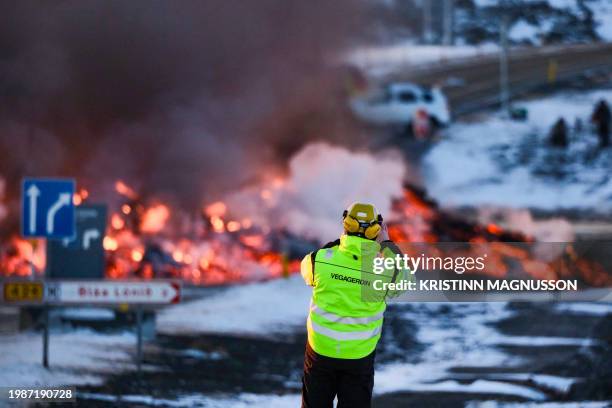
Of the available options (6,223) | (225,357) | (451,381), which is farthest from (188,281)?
(451,381)

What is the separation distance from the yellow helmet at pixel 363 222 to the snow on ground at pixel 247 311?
755 cm

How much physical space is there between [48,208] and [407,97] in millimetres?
13311

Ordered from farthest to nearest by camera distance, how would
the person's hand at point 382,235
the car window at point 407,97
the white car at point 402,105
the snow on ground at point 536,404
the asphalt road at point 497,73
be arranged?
the car window at point 407,97 < the white car at point 402,105 < the asphalt road at point 497,73 < the snow on ground at point 536,404 < the person's hand at point 382,235

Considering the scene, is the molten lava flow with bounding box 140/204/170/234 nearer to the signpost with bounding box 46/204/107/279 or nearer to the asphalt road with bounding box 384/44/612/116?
the asphalt road with bounding box 384/44/612/116

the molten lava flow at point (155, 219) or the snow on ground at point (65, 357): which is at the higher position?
the molten lava flow at point (155, 219)

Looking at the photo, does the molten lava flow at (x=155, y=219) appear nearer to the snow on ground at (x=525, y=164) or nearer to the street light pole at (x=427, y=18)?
the snow on ground at (x=525, y=164)

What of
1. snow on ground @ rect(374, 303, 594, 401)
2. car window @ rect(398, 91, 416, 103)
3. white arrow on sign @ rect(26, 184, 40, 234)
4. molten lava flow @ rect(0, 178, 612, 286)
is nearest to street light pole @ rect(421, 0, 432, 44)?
car window @ rect(398, 91, 416, 103)

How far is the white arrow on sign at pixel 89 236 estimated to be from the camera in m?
12.8

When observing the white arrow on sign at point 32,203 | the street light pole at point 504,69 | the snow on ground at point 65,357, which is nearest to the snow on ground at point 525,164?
the street light pole at point 504,69

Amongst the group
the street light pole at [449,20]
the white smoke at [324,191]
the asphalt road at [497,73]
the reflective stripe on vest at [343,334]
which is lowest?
the reflective stripe on vest at [343,334]

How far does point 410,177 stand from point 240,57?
219 inches

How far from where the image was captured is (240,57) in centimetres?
2375

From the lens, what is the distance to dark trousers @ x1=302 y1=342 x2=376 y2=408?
5.75 m

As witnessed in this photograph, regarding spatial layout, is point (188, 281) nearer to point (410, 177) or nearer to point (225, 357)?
point (410, 177)
